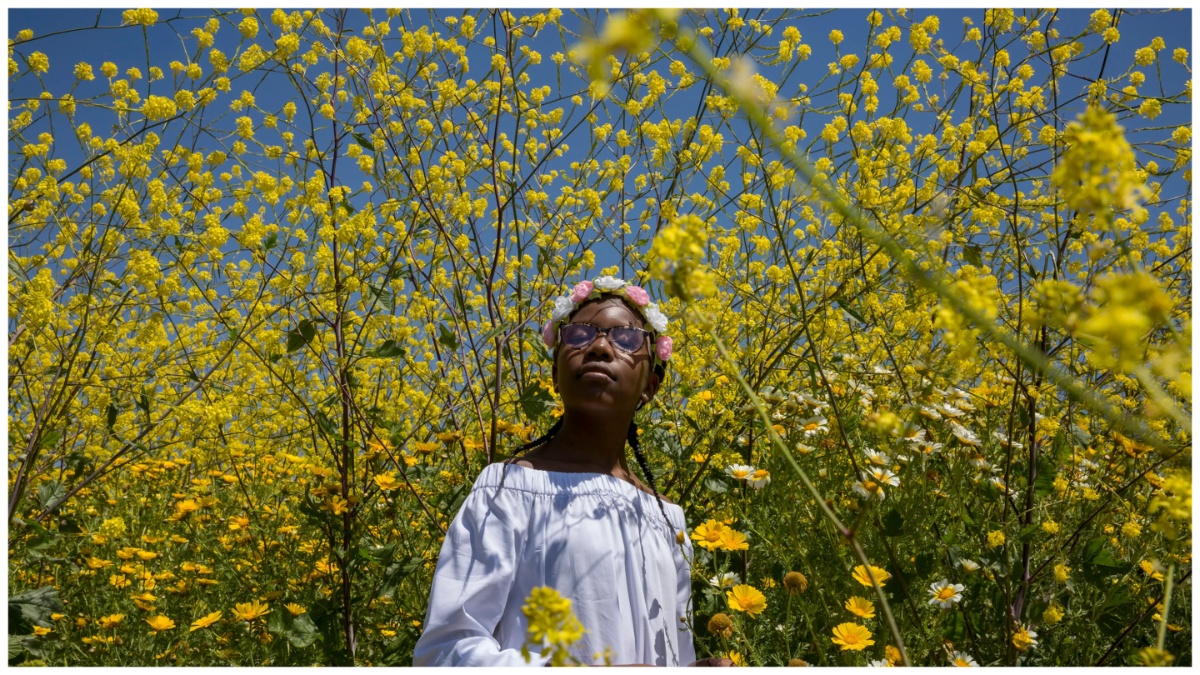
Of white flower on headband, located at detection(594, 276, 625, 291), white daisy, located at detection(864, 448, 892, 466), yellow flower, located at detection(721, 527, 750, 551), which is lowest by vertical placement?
yellow flower, located at detection(721, 527, 750, 551)

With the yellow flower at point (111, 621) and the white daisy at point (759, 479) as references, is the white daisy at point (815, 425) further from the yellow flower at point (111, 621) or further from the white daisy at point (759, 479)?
the yellow flower at point (111, 621)

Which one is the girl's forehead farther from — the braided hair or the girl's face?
the braided hair

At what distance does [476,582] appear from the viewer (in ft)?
4.68

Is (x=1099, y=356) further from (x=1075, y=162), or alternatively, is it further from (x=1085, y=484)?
(x=1085, y=484)

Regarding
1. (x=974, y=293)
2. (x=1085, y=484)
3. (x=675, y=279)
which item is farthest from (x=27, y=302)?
(x=1085, y=484)

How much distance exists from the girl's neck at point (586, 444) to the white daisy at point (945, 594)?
2.47 feet

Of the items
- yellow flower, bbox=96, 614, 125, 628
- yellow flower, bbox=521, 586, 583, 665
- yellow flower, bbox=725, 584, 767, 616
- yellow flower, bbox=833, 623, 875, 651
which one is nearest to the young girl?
yellow flower, bbox=725, 584, 767, 616

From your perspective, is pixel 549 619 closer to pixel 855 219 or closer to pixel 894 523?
pixel 855 219

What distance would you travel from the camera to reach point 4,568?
1.49 metres

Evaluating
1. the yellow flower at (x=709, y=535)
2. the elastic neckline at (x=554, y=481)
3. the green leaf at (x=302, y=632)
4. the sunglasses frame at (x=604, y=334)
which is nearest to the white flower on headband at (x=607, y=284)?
the sunglasses frame at (x=604, y=334)

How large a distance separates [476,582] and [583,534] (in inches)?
8.7

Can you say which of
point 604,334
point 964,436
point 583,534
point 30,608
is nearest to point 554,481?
point 583,534

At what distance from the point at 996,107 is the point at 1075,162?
230 centimetres

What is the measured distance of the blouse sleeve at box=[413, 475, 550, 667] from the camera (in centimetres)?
135
